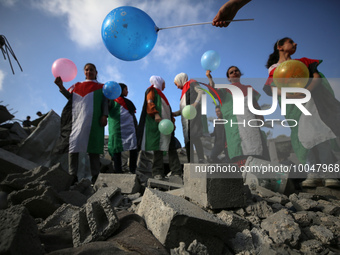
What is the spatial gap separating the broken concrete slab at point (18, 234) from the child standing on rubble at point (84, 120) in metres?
2.47

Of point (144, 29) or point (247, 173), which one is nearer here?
point (144, 29)

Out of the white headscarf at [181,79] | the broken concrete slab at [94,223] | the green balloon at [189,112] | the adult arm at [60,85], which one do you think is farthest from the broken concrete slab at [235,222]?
the white headscarf at [181,79]

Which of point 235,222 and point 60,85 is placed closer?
point 235,222

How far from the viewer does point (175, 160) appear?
4645mm

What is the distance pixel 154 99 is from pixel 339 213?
11.6 ft

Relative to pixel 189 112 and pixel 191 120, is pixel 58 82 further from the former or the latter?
pixel 191 120

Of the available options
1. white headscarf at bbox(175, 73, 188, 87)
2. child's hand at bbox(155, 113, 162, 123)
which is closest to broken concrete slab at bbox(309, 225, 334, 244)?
child's hand at bbox(155, 113, 162, 123)

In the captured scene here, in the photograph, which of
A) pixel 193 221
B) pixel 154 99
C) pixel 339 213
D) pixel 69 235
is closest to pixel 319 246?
pixel 339 213

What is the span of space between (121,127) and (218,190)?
287 cm

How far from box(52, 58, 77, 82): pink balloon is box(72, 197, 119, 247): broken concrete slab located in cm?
304

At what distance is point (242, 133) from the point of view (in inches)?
157

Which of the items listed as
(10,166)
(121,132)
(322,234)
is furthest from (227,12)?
(10,166)

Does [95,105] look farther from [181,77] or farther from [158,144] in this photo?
[181,77]

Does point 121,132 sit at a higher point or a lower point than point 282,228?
higher
